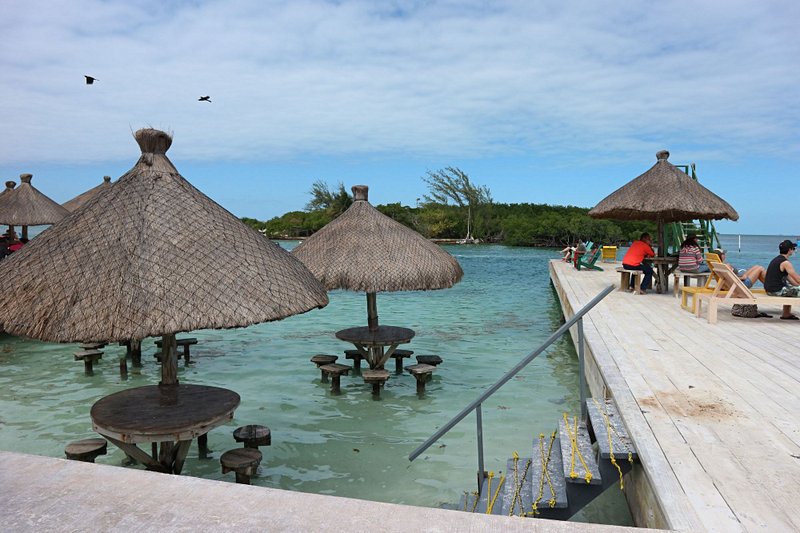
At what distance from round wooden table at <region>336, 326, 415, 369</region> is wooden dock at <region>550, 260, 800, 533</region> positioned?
2.33 m

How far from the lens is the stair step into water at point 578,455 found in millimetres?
3531

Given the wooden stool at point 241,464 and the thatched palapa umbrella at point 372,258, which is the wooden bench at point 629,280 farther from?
the wooden stool at point 241,464

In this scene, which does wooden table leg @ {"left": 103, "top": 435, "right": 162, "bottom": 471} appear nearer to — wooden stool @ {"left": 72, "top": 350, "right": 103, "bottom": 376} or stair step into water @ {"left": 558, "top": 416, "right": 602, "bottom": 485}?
stair step into water @ {"left": 558, "top": 416, "right": 602, "bottom": 485}

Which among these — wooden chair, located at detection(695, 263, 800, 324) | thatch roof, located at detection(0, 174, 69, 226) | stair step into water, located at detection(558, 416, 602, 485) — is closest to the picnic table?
wooden chair, located at detection(695, 263, 800, 324)

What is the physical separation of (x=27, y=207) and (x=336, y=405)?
440 inches

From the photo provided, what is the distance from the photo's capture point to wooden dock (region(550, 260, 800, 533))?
2957mm

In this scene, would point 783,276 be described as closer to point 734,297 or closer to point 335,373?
point 734,297

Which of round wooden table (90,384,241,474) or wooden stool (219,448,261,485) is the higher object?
round wooden table (90,384,241,474)

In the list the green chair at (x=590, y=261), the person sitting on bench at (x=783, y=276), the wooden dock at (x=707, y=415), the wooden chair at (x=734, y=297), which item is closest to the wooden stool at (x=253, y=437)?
the wooden dock at (x=707, y=415)

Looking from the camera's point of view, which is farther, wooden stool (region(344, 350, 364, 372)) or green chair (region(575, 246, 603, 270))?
green chair (region(575, 246, 603, 270))

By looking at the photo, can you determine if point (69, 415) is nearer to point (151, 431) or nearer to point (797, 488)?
point (151, 431)

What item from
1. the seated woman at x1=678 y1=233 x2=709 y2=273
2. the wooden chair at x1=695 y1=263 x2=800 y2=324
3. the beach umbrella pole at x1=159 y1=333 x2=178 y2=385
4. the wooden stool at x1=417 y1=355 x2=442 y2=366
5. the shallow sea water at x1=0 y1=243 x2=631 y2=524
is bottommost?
the shallow sea water at x1=0 y1=243 x2=631 y2=524

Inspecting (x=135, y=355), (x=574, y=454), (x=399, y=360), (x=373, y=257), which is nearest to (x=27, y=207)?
(x=135, y=355)

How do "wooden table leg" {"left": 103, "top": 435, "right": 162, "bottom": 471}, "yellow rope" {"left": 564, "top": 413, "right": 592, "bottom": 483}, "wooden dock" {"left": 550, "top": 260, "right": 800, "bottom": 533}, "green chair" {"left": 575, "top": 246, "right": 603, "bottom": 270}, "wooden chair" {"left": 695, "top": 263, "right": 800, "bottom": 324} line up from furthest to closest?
"green chair" {"left": 575, "top": 246, "right": 603, "bottom": 270}
"wooden chair" {"left": 695, "top": 263, "right": 800, "bottom": 324}
"wooden table leg" {"left": 103, "top": 435, "right": 162, "bottom": 471}
"yellow rope" {"left": 564, "top": 413, "right": 592, "bottom": 483}
"wooden dock" {"left": 550, "top": 260, "right": 800, "bottom": 533}
